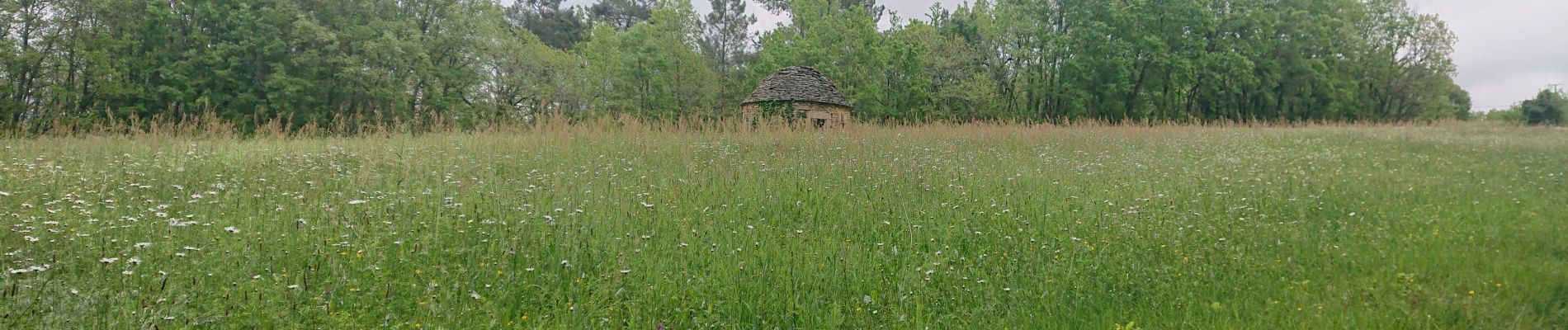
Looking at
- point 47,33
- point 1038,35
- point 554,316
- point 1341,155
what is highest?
point 1038,35

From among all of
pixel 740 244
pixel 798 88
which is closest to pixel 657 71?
pixel 798 88

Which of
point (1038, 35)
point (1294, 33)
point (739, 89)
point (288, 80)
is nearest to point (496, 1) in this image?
point (288, 80)

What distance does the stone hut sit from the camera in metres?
21.9

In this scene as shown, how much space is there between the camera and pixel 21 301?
111 inches

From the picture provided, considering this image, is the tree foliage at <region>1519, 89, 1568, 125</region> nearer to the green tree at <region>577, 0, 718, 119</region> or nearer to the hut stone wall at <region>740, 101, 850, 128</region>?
the hut stone wall at <region>740, 101, 850, 128</region>

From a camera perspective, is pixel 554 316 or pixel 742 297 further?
pixel 742 297

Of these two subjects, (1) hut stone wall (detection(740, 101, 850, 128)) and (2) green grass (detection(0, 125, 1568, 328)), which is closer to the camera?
(2) green grass (detection(0, 125, 1568, 328))

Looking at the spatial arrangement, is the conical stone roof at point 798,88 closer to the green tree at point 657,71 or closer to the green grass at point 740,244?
the green tree at point 657,71

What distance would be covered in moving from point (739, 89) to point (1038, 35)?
14.6 metres

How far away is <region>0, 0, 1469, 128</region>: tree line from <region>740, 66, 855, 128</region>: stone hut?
93.1 inches

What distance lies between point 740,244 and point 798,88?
712 inches

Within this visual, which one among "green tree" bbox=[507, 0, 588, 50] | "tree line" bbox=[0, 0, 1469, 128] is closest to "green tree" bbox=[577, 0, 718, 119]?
"tree line" bbox=[0, 0, 1469, 128]

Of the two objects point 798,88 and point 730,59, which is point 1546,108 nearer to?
point 798,88

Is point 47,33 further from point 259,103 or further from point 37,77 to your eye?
point 259,103
